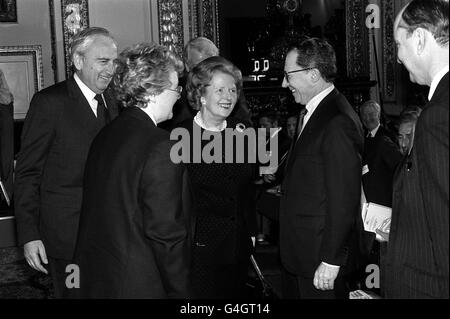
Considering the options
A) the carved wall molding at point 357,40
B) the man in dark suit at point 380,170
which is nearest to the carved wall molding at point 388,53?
the carved wall molding at point 357,40

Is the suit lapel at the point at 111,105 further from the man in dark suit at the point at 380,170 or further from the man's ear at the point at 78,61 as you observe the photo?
the man in dark suit at the point at 380,170

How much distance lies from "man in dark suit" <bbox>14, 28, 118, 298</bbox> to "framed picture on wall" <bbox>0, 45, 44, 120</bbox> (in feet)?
20.4

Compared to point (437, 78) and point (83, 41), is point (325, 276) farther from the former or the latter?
point (83, 41)

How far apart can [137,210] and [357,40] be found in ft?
26.6

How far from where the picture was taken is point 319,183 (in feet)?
9.12

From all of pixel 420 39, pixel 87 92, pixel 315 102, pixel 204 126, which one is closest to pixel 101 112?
pixel 87 92

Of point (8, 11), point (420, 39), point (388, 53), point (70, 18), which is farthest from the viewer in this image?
point (388, 53)

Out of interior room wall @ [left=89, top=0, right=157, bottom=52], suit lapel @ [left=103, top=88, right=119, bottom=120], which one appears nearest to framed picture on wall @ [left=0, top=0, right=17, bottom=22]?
interior room wall @ [left=89, top=0, right=157, bottom=52]

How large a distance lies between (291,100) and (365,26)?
1.80m

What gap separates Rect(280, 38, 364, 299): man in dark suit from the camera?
271 cm

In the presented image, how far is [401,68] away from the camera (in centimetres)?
904

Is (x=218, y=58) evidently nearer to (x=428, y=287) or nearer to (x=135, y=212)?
(x=135, y=212)

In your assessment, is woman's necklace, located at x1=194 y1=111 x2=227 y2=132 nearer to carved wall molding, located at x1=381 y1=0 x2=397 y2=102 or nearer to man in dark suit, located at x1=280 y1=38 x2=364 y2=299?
man in dark suit, located at x1=280 y1=38 x2=364 y2=299

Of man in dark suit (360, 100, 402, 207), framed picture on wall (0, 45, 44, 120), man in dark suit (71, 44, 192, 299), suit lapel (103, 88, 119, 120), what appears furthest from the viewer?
framed picture on wall (0, 45, 44, 120)
